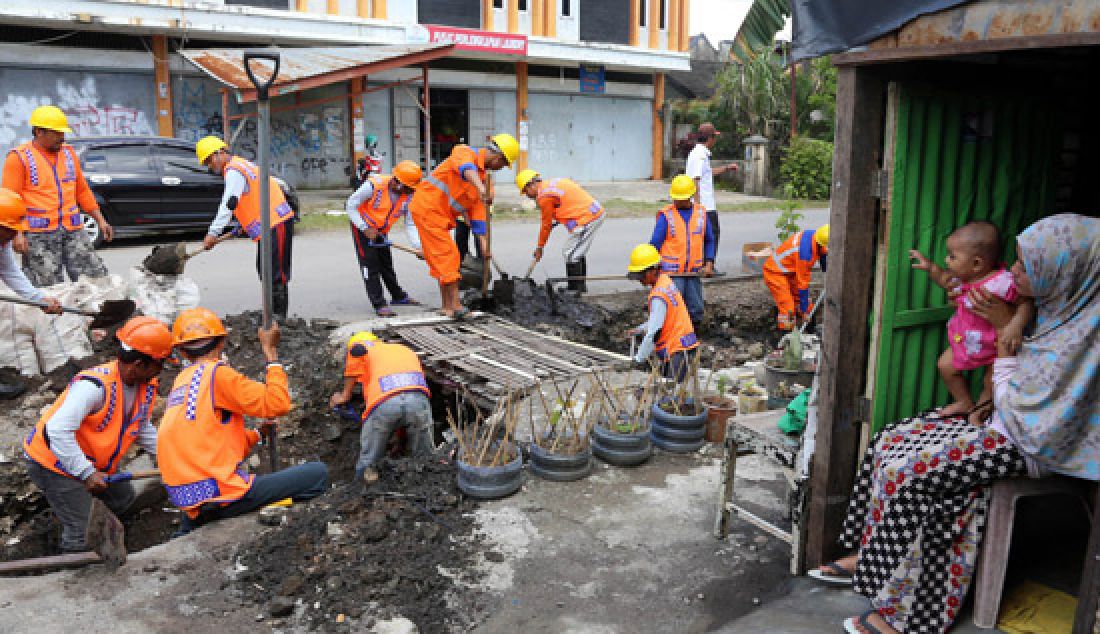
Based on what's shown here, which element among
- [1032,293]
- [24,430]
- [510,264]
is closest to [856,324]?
[1032,293]

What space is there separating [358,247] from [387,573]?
5.27 meters

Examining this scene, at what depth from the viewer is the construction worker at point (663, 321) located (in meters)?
6.18

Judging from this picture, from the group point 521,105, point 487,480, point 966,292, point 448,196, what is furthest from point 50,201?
point 521,105

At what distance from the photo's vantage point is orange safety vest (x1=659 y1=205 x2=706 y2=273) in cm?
748

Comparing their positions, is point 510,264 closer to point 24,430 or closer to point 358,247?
point 358,247

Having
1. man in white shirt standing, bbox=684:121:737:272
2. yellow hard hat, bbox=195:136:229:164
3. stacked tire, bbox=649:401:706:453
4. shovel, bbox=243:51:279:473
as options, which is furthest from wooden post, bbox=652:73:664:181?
shovel, bbox=243:51:279:473

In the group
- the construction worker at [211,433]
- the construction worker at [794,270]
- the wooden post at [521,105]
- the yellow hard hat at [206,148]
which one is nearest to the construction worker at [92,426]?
the construction worker at [211,433]

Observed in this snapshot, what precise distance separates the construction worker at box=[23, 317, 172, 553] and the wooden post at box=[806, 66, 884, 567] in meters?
3.33

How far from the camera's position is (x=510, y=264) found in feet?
37.4

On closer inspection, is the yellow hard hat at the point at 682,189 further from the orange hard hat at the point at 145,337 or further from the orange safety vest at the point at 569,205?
the orange hard hat at the point at 145,337

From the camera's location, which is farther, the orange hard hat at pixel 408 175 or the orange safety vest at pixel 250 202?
the orange hard hat at pixel 408 175

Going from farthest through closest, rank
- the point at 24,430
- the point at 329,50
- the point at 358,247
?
the point at 329,50, the point at 358,247, the point at 24,430

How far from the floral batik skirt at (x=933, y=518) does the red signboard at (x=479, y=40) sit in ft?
61.1

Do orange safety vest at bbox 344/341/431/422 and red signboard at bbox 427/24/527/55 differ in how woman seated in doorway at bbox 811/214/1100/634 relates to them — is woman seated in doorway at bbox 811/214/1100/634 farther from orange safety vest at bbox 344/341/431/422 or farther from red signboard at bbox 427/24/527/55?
red signboard at bbox 427/24/527/55
